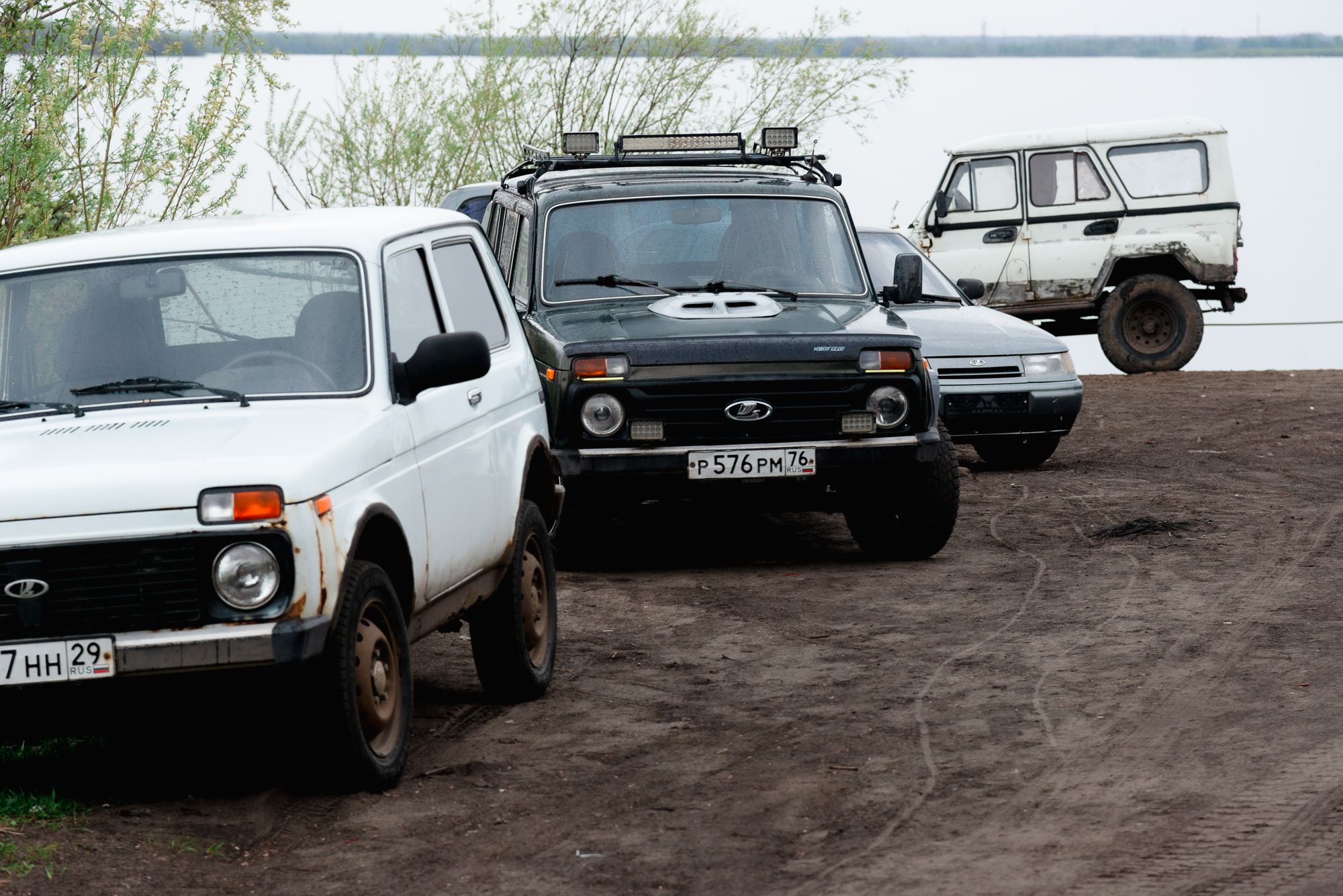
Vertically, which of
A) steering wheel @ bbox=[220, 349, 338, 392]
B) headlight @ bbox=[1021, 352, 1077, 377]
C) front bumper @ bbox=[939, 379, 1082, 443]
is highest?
steering wheel @ bbox=[220, 349, 338, 392]

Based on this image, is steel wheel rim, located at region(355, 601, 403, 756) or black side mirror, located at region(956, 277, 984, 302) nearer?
steel wheel rim, located at region(355, 601, 403, 756)

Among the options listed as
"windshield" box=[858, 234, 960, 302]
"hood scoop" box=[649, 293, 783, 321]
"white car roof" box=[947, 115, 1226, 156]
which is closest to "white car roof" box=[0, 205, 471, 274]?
"hood scoop" box=[649, 293, 783, 321]

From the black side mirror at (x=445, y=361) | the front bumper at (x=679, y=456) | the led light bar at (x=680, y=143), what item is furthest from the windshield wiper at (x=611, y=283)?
the black side mirror at (x=445, y=361)

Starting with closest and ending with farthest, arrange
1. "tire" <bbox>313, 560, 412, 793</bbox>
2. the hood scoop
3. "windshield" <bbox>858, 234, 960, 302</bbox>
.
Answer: "tire" <bbox>313, 560, 412, 793</bbox> → the hood scoop → "windshield" <bbox>858, 234, 960, 302</bbox>

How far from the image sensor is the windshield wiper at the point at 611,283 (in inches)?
376

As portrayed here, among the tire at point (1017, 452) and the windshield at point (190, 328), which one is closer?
the windshield at point (190, 328)

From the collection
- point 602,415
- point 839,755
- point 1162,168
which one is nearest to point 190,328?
point 839,755

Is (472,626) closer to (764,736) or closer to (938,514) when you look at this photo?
(764,736)

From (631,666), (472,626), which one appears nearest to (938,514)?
(631,666)

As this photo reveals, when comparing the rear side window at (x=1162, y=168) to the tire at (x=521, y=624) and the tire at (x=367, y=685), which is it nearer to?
the tire at (x=521, y=624)

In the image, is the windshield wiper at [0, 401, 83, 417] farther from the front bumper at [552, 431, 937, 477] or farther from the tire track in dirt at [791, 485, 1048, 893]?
the front bumper at [552, 431, 937, 477]

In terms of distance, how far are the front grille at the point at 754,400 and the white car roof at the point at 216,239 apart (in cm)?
280

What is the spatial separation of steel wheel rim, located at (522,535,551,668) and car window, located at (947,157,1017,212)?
12.5 meters

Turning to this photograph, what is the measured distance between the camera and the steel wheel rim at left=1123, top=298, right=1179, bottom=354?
63.5 ft
